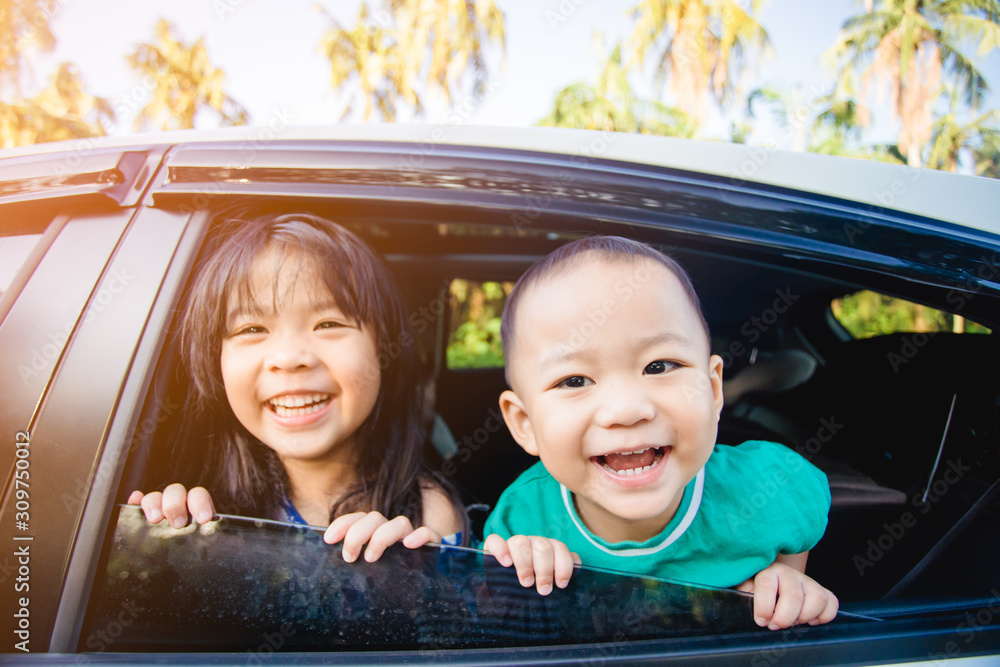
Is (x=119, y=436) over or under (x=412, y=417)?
under

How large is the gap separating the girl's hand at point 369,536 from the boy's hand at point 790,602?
23.3 inches

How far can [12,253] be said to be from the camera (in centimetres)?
112

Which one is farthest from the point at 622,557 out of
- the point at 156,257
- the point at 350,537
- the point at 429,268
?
the point at 429,268

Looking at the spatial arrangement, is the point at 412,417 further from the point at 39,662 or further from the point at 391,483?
the point at 39,662

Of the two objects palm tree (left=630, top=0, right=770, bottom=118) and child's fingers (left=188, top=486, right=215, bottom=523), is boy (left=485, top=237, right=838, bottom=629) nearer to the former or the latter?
child's fingers (left=188, top=486, right=215, bottom=523)

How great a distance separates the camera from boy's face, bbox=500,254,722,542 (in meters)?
1.02

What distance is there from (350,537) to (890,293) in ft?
3.58

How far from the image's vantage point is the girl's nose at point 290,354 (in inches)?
47.5

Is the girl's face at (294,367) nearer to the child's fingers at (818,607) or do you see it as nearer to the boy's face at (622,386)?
the boy's face at (622,386)

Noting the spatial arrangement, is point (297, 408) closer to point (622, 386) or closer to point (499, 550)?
point (499, 550)

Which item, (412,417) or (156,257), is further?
(412,417)

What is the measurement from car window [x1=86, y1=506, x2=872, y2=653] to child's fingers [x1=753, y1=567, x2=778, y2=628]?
2 cm

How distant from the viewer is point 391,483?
1451mm

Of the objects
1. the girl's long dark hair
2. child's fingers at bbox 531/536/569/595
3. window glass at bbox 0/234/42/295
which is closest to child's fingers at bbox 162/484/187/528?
the girl's long dark hair
